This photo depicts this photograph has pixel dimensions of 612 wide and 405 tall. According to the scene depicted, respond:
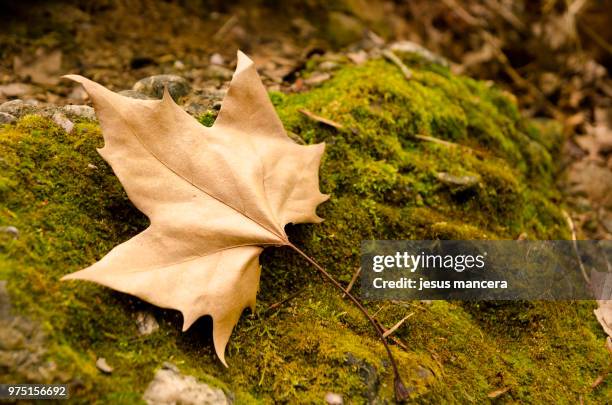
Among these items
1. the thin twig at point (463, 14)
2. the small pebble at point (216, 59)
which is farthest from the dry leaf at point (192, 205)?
the thin twig at point (463, 14)

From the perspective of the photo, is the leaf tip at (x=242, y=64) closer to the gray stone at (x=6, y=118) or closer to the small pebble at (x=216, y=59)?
the gray stone at (x=6, y=118)

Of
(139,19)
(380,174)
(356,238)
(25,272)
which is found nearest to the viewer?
(25,272)

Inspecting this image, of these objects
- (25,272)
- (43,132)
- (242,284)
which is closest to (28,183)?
(43,132)

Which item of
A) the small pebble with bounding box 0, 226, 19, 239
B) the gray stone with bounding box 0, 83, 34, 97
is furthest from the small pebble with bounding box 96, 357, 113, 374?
the gray stone with bounding box 0, 83, 34, 97

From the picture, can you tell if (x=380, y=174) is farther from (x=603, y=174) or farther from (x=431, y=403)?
(x=603, y=174)

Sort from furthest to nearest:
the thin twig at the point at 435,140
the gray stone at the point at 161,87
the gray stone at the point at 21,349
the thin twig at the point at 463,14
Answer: the thin twig at the point at 463,14 < the thin twig at the point at 435,140 < the gray stone at the point at 161,87 < the gray stone at the point at 21,349

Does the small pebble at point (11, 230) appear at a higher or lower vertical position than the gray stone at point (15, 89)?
higher

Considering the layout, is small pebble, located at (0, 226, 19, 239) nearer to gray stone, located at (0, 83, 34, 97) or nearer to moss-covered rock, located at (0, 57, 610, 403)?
moss-covered rock, located at (0, 57, 610, 403)
